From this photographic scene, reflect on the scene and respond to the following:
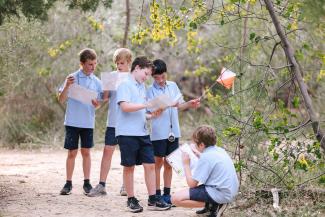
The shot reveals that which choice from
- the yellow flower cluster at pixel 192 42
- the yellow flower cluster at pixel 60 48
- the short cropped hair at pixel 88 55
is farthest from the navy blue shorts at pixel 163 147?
the yellow flower cluster at pixel 60 48

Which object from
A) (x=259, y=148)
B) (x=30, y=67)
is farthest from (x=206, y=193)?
(x=30, y=67)

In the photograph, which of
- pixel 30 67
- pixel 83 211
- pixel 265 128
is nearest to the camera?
pixel 265 128

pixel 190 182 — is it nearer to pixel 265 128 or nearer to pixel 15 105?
pixel 265 128

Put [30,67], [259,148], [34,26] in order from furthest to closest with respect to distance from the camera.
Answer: [30,67] → [34,26] → [259,148]

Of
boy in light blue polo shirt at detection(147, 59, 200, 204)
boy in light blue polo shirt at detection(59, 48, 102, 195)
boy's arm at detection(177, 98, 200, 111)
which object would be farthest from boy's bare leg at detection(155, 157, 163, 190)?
boy in light blue polo shirt at detection(59, 48, 102, 195)

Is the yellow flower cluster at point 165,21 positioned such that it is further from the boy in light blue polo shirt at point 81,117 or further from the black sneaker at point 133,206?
the black sneaker at point 133,206

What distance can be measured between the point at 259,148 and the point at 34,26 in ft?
16.6

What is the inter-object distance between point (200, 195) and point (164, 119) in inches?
54.6

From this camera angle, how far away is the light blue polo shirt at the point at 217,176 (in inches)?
280

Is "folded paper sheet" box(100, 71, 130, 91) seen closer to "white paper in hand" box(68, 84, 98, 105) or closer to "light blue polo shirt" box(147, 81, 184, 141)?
"white paper in hand" box(68, 84, 98, 105)

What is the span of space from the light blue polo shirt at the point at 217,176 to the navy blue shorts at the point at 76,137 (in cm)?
213

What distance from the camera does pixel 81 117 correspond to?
28.8 ft

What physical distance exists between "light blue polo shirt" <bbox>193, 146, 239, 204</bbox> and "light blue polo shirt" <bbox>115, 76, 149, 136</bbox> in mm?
988

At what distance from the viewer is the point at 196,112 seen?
19.4 m
